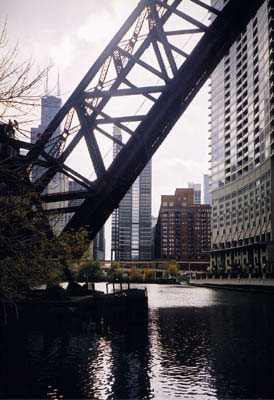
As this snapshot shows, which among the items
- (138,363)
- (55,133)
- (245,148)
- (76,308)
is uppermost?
(245,148)

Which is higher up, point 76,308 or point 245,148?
point 245,148

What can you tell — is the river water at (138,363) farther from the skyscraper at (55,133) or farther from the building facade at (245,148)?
the building facade at (245,148)

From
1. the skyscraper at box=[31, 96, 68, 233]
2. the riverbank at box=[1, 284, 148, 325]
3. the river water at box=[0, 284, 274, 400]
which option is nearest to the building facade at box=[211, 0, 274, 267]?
the riverbank at box=[1, 284, 148, 325]

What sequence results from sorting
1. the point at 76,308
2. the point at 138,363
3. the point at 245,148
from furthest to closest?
the point at 245,148
the point at 76,308
the point at 138,363

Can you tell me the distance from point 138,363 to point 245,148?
121304 millimetres

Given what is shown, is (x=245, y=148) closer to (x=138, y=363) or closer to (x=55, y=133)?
(x=55, y=133)

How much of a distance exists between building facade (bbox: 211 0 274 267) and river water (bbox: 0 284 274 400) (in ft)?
262

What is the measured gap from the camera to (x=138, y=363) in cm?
1213

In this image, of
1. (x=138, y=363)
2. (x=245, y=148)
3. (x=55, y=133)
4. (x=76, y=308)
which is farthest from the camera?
(x=245, y=148)

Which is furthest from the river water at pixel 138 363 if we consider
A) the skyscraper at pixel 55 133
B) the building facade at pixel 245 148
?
the building facade at pixel 245 148

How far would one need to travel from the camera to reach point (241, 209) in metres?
127

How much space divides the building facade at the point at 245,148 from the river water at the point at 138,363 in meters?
79.8

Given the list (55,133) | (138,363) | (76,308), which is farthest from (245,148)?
(138,363)

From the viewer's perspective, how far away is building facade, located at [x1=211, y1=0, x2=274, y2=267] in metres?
108
